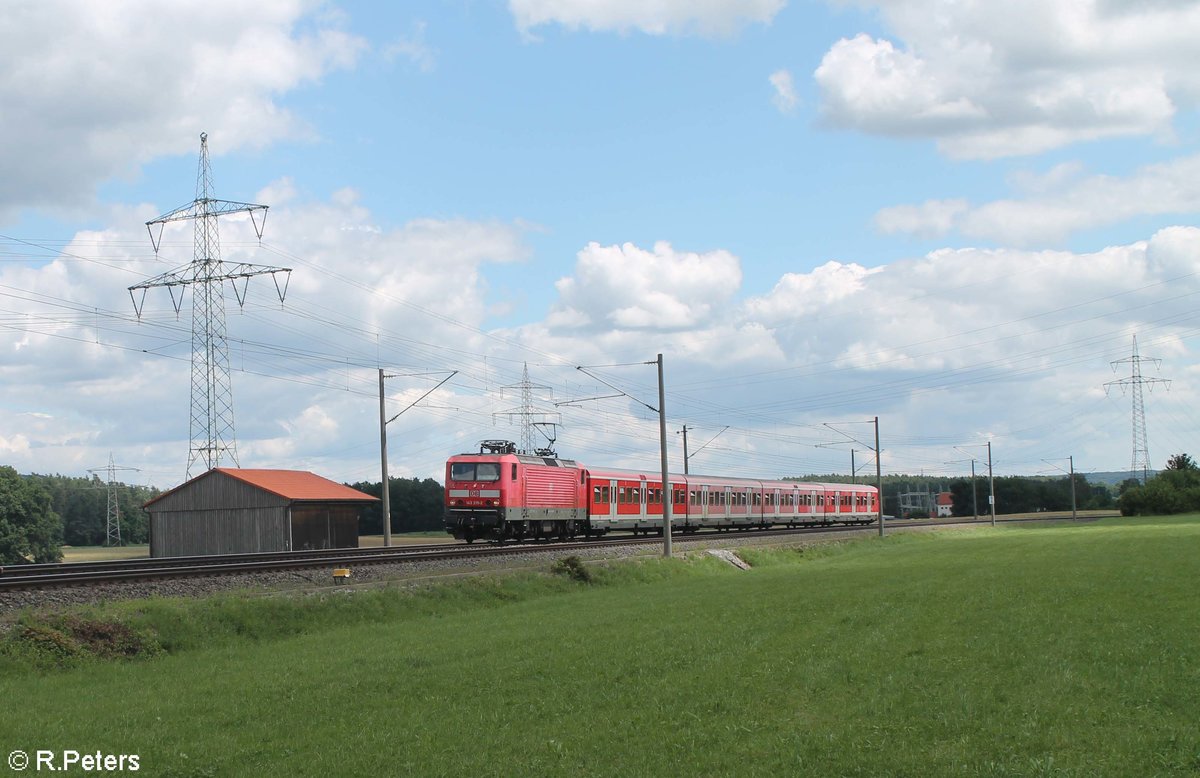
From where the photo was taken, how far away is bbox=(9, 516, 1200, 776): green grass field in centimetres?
1113

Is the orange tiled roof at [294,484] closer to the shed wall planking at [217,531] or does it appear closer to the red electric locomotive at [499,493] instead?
the shed wall planking at [217,531]

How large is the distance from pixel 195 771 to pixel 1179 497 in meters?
116

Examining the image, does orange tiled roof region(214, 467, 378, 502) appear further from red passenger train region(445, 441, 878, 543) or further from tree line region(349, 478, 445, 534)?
tree line region(349, 478, 445, 534)

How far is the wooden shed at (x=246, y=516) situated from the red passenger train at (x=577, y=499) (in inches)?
411

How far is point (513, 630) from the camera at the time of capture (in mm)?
21797

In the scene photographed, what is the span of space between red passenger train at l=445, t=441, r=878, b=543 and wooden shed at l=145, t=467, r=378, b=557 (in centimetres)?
1045

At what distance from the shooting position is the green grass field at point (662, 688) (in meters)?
11.1

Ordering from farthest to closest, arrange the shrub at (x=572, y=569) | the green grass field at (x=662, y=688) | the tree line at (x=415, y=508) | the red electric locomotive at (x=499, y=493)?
Result: the tree line at (x=415, y=508) → the red electric locomotive at (x=499, y=493) → the shrub at (x=572, y=569) → the green grass field at (x=662, y=688)

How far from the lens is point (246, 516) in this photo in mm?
55750

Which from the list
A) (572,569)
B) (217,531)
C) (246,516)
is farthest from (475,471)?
(217,531)

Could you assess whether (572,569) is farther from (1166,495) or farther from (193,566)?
(1166,495)

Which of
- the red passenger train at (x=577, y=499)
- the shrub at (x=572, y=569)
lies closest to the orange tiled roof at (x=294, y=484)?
the red passenger train at (x=577, y=499)

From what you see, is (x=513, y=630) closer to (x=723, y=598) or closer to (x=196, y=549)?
(x=723, y=598)

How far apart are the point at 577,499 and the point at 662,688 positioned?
39642 millimetres
